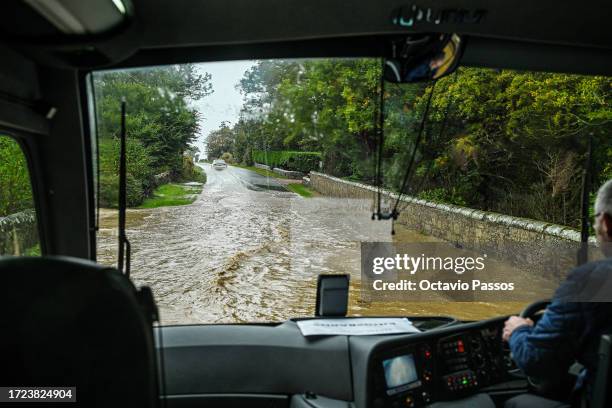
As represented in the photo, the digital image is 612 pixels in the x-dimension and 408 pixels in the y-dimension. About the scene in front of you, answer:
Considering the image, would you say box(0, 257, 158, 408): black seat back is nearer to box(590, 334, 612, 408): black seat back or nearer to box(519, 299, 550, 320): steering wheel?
box(590, 334, 612, 408): black seat back

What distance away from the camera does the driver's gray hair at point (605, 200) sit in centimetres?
177

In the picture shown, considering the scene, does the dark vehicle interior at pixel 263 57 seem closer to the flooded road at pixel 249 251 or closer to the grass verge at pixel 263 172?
the flooded road at pixel 249 251

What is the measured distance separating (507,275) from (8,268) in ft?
12.2

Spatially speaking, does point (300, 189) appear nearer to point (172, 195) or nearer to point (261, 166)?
point (261, 166)

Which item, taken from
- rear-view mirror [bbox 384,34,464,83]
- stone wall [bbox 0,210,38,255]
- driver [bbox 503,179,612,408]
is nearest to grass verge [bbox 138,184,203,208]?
stone wall [bbox 0,210,38,255]

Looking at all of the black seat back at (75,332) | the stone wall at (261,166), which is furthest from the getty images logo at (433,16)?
the black seat back at (75,332)

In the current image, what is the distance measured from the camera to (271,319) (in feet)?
8.89

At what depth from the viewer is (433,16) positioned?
2.17m

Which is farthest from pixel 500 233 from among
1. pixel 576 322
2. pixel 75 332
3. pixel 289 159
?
pixel 75 332

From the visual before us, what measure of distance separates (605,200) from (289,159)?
173 cm

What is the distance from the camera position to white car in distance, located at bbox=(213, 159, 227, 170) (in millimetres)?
2934

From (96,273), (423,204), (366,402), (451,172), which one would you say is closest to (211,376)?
(366,402)

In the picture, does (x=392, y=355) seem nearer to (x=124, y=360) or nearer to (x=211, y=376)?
(x=211, y=376)

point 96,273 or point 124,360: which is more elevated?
point 96,273
